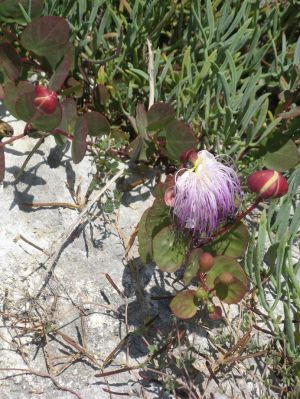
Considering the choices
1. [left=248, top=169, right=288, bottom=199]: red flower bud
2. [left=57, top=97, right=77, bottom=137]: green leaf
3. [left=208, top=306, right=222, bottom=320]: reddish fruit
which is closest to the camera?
[left=248, top=169, right=288, bottom=199]: red flower bud

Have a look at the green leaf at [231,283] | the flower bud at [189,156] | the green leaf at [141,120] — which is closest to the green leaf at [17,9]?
the green leaf at [141,120]

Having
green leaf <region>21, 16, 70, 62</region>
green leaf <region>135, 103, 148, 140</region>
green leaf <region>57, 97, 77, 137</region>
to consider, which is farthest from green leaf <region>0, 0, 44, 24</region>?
green leaf <region>135, 103, 148, 140</region>

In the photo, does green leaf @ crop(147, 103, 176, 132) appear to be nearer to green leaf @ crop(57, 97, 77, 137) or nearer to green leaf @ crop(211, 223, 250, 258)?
green leaf @ crop(57, 97, 77, 137)

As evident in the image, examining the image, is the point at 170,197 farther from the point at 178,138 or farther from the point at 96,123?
the point at 96,123

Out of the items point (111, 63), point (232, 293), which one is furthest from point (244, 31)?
point (232, 293)

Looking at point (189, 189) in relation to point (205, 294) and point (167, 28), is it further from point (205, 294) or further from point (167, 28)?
point (167, 28)

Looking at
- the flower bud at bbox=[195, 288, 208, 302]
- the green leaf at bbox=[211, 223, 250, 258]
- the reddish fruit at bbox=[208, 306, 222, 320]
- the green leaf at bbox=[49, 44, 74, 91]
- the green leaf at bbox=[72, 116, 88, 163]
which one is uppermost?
the green leaf at bbox=[49, 44, 74, 91]
